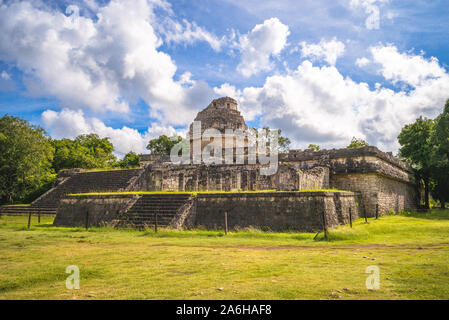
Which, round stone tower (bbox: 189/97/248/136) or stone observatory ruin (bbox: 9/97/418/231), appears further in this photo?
round stone tower (bbox: 189/97/248/136)

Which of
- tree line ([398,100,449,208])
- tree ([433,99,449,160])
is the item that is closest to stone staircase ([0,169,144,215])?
tree ([433,99,449,160])

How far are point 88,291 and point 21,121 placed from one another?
2842 centimetres

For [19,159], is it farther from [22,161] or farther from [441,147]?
[441,147]

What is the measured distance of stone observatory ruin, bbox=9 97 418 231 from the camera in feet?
39.5

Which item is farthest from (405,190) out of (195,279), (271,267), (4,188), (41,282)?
(4,188)

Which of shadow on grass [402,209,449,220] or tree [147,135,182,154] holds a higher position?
tree [147,135,182,154]

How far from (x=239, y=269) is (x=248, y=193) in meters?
7.24

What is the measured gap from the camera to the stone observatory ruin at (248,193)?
1205 centimetres

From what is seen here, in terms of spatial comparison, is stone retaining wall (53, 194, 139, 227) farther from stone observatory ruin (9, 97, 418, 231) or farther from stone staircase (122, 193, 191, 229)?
stone staircase (122, 193, 191, 229)

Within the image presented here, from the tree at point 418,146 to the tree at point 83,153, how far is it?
30.7 meters

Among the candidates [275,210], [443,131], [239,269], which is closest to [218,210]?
[275,210]

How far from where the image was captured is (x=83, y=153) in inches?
1396
